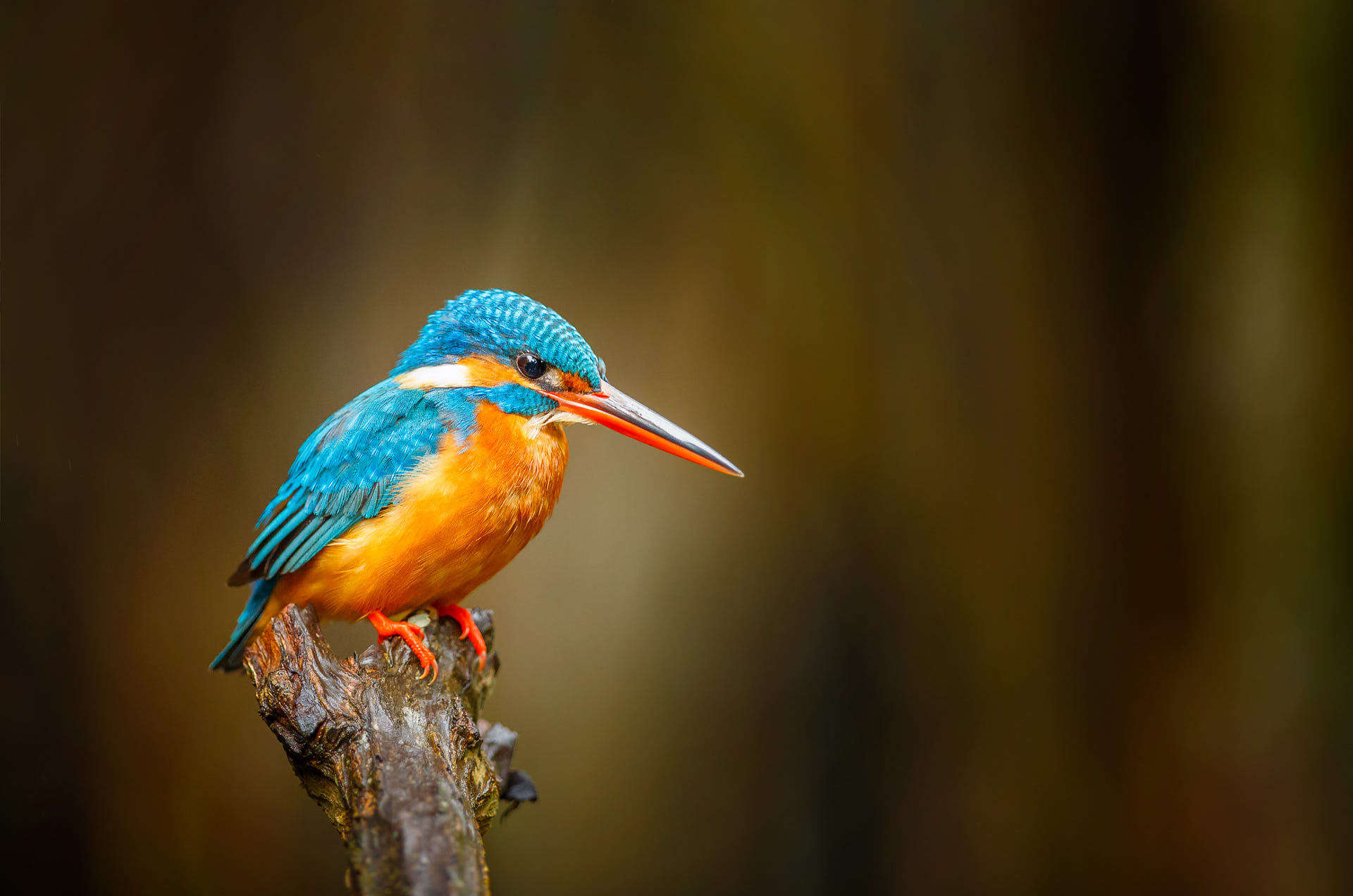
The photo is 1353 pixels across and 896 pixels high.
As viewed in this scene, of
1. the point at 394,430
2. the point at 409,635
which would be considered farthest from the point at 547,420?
the point at 409,635

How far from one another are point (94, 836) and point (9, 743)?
256 mm

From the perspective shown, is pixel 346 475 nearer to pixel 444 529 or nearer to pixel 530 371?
pixel 444 529

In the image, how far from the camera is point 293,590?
4.50 feet

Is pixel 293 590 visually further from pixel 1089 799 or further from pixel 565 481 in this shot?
pixel 1089 799

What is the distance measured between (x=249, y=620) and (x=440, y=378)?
17.4 inches

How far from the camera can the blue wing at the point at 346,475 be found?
4.23 feet

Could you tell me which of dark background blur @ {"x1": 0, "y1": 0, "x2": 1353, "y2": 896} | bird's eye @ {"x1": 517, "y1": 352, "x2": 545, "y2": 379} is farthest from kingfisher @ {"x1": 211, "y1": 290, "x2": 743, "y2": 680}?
dark background blur @ {"x1": 0, "y1": 0, "x2": 1353, "y2": 896}

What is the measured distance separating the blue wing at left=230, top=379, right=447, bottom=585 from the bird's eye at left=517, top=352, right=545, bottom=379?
0.12 m

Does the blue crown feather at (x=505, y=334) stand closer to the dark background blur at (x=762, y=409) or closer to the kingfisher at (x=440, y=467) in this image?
the kingfisher at (x=440, y=467)

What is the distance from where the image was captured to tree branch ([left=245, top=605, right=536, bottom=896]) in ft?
2.77

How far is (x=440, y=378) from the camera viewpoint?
1357 mm

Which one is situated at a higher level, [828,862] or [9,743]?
[9,743]

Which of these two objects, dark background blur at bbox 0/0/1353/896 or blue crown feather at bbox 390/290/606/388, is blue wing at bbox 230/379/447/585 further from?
dark background blur at bbox 0/0/1353/896

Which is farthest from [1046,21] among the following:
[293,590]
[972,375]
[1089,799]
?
[293,590]
